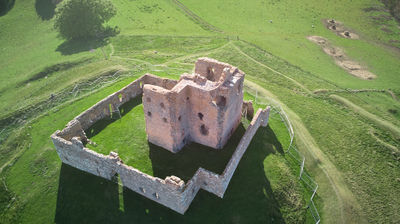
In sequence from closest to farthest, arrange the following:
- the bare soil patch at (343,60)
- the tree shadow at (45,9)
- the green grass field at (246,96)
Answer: the green grass field at (246,96), the bare soil patch at (343,60), the tree shadow at (45,9)

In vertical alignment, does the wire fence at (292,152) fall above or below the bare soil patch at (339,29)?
below

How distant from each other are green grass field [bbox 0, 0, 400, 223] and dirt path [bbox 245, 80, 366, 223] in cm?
14

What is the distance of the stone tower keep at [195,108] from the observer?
88.7 ft

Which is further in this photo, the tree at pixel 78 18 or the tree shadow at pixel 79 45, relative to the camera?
the tree at pixel 78 18

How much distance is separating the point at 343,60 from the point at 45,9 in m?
80.6

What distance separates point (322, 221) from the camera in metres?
26.4

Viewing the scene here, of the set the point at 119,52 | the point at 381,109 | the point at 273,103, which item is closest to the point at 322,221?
the point at 273,103

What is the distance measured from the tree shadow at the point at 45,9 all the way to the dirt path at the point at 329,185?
73.0 meters

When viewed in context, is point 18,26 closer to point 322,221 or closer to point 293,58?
point 293,58

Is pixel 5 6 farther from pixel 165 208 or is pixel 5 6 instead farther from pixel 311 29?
pixel 311 29

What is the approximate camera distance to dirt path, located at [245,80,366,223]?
27172 millimetres

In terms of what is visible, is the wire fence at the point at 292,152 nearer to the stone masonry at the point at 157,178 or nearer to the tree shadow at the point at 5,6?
the stone masonry at the point at 157,178

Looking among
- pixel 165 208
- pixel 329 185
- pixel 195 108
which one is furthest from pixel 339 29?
pixel 165 208

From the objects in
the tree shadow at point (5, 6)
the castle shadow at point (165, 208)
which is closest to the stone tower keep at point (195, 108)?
the castle shadow at point (165, 208)
